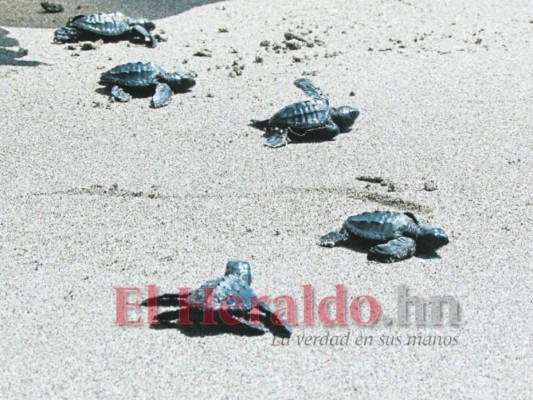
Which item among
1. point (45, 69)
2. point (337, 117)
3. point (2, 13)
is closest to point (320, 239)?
point (337, 117)

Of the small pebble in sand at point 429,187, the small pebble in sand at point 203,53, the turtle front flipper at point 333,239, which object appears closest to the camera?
the turtle front flipper at point 333,239

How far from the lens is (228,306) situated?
3.04 m

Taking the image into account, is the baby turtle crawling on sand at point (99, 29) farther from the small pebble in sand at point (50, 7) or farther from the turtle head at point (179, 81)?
the turtle head at point (179, 81)

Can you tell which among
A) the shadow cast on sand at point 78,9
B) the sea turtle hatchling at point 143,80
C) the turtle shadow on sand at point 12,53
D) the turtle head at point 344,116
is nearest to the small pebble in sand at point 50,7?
the shadow cast on sand at point 78,9

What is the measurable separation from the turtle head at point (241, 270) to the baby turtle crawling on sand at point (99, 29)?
12.0 feet

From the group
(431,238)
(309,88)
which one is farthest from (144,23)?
(431,238)

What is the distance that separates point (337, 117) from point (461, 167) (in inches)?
A: 33.3

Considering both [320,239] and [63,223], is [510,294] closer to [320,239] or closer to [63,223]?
[320,239]

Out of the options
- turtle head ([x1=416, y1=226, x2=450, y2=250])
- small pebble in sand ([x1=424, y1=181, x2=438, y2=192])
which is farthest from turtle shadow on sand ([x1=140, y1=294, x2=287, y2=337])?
small pebble in sand ([x1=424, y1=181, x2=438, y2=192])

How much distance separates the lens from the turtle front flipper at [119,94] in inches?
216

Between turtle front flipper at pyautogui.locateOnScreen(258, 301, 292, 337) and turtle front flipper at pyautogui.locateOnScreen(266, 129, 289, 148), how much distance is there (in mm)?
1832

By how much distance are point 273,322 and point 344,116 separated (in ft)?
7.26

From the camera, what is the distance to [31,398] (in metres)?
2.70

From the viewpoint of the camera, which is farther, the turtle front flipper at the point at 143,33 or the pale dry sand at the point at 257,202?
the turtle front flipper at the point at 143,33
